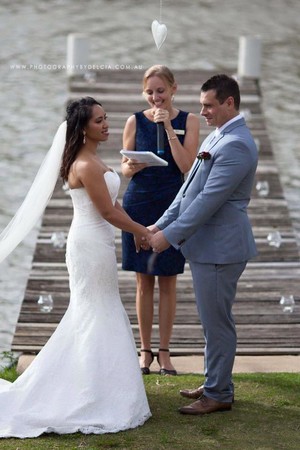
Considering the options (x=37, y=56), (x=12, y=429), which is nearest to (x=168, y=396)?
(x=12, y=429)

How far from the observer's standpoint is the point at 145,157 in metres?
6.52

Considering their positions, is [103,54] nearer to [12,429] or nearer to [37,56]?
[37,56]

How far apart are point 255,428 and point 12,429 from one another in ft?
4.07

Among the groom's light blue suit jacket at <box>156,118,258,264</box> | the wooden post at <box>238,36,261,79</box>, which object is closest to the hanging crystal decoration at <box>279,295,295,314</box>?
the groom's light blue suit jacket at <box>156,118,258,264</box>

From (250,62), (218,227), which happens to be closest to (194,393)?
(218,227)

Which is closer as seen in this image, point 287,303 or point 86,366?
point 86,366

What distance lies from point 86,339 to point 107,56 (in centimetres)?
1311

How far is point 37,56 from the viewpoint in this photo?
1869 centimetres

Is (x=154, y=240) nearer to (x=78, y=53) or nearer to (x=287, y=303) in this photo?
(x=287, y=303)

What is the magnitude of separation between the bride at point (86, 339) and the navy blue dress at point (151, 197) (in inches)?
28.9

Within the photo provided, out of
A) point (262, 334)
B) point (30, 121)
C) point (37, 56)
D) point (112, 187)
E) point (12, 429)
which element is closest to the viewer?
point (12, 429)

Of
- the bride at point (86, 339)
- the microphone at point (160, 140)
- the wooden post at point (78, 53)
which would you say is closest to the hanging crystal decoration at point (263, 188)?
the microphone at point (160, 140)

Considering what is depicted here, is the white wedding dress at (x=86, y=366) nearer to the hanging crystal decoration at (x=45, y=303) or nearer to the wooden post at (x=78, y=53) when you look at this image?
the hanging crystal decoration at (x=45, y=303)

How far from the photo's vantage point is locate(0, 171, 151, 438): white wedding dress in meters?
5.91
